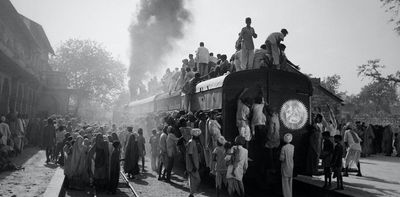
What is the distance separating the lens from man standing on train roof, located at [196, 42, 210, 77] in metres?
15.0

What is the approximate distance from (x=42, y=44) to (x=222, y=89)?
30.9 meters

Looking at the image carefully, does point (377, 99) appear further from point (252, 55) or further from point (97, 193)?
point (97, 193)

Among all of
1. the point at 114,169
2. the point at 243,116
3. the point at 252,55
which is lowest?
the point at 114,169

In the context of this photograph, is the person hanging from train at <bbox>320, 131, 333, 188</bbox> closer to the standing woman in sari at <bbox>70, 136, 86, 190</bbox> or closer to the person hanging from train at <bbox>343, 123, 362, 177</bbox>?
the person hanging from train at <bbox>343, 123, 362, 177</bbox>

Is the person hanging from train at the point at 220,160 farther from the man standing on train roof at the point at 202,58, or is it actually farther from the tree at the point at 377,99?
the tree at the point at 377,99

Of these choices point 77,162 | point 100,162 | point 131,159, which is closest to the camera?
point 100,162

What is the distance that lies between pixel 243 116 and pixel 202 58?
Answer: 702cm

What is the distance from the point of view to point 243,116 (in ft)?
27.8

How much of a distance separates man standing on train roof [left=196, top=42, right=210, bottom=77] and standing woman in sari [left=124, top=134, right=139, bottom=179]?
15.2 ft

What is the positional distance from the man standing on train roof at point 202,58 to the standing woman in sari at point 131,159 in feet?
15.2

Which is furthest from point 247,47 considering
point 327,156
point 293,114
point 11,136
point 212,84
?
point 11,136

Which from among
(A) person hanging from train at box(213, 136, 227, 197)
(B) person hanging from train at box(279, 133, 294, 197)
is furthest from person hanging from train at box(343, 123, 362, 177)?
(A) person hanging from train at box(213, 136, 227, 197)

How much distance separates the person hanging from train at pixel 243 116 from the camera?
8.42 metres

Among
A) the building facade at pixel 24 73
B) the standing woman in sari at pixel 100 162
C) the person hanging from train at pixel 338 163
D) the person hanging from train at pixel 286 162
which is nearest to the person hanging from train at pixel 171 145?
the standing woman in sari at pixel 100 162
